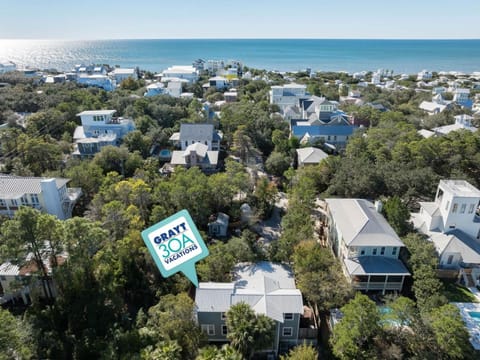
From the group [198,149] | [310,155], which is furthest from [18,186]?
[310,155]

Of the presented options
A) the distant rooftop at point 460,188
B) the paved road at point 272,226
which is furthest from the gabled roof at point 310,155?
the distant rooftop at point 460,188

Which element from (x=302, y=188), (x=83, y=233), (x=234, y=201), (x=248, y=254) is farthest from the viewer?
(x=234, y=201)

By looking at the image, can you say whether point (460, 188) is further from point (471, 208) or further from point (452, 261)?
point (452, 261)

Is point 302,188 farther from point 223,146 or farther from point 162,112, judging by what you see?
point 162,112

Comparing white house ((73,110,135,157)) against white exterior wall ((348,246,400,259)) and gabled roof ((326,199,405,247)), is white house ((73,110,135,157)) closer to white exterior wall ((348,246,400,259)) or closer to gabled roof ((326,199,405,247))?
gabled roof ((326,199,405,247))

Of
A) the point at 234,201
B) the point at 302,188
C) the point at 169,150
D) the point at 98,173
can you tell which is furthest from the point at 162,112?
the point at 302,188

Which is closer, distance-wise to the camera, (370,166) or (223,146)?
(370,166)

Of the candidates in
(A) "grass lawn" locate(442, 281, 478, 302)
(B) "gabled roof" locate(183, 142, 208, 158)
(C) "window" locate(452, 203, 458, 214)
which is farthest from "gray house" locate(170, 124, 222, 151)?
(A) "grass lawn" locate(442, 281, 478, 302)
